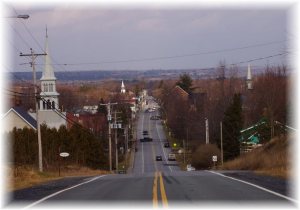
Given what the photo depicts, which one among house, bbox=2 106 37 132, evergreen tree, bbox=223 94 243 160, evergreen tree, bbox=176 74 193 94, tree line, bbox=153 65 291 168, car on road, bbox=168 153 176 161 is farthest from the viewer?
evergreen tree, bbox=176 74 193 94

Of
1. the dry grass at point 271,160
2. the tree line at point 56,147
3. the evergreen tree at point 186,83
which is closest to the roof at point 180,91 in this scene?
the evergreen tree at point 186,83

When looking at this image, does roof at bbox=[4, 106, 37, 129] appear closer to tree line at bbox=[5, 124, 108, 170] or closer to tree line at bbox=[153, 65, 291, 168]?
tree line at bbox=[5, 124, 108, 170]

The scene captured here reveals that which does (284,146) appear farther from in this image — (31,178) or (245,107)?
(245,107)

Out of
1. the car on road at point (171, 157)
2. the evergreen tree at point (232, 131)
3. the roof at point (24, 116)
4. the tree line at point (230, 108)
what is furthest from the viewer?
the car on road at point (171, 157)

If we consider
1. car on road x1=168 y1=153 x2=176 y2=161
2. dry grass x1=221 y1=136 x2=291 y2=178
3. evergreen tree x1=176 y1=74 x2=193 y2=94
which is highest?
evergreen tree x1=176 y1=74 x2=193 y2=94

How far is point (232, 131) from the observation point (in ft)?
252

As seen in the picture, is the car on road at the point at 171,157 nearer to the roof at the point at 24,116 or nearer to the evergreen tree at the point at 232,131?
the evergreen tree at the point at 232,131

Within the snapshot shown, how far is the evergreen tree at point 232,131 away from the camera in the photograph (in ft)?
251

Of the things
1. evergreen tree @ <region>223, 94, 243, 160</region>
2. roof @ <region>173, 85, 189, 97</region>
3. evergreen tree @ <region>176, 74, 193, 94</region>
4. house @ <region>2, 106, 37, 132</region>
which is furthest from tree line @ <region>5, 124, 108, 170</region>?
evergreen tree @ <region>176, 74, 193, 94</region>

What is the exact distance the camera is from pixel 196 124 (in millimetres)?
100938

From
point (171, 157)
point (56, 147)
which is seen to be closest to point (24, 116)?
point (171, 157)

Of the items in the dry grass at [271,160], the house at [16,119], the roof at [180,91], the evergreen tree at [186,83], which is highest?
the evergreen tree at [186,83]

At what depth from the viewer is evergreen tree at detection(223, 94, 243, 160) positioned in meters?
76.6

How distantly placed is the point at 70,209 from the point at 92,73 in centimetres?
6722
